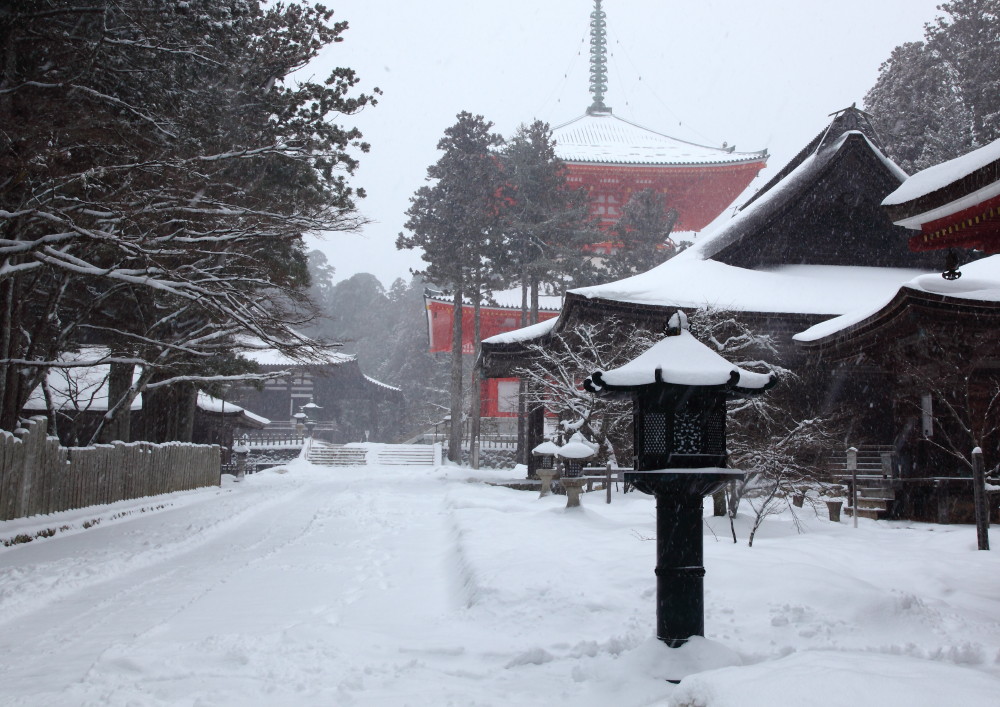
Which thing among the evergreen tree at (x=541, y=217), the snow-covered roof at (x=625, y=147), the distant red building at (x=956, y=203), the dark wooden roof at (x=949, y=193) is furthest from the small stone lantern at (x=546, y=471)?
the snow-covered roof at (x=625, y=147)

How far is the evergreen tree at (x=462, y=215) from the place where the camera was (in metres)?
28.8

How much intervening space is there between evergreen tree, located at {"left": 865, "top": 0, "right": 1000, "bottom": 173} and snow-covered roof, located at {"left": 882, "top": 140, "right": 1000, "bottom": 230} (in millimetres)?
21526

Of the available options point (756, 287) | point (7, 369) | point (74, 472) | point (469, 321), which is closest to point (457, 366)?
point (469, 321)

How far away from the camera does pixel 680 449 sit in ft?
15.4

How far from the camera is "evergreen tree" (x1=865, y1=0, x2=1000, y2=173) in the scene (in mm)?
25156

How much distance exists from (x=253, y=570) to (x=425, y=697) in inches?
175

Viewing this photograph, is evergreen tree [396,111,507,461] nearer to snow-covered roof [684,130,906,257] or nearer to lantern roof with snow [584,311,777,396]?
snow-covered roof [684,130,906,257]

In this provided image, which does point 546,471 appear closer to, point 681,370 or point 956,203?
point 956,203

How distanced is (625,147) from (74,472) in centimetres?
3266

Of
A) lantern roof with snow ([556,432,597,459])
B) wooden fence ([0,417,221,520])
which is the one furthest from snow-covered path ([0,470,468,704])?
lantern roof with snow ([556,432,597,459])

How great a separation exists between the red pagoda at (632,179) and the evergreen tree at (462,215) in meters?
3.27

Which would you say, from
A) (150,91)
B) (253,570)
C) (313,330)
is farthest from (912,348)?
(313,330)

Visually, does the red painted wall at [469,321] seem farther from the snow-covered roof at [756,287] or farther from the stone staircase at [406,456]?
the snow-covered roof at [756,287]

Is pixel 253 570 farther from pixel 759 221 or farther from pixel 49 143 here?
pixel 759 221
